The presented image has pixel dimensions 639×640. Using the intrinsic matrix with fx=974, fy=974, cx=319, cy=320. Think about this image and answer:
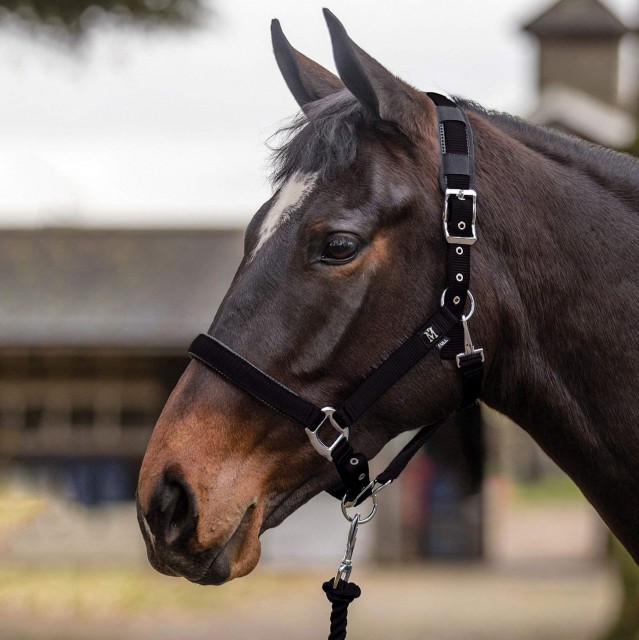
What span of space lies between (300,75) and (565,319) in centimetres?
95

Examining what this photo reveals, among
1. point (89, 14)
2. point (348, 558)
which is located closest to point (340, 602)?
point (348, 558)

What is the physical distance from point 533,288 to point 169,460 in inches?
36.6

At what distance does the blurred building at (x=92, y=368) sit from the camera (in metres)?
12.8

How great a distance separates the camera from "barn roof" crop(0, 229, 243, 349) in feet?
41.9

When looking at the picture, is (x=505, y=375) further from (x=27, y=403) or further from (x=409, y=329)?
(x=27, y=403)

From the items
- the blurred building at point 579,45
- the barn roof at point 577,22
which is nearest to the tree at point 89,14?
the blurred building at point 579,45

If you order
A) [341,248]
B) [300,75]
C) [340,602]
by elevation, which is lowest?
[340,602]

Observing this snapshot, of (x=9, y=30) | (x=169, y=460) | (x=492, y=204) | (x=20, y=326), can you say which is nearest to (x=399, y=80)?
(x=492, y=204)

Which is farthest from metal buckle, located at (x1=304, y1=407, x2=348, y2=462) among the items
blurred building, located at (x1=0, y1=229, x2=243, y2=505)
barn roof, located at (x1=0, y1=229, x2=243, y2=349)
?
blurred building, located at (x1=0, y1=229, x2=243, y2=505)

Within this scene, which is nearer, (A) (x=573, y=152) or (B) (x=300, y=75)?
(A) (x=573, y=152)

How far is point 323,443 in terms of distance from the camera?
7.20ft

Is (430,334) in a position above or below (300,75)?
below

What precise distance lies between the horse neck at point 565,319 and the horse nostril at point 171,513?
2.50ft

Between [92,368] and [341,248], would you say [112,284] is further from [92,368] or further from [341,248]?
[341,248]
